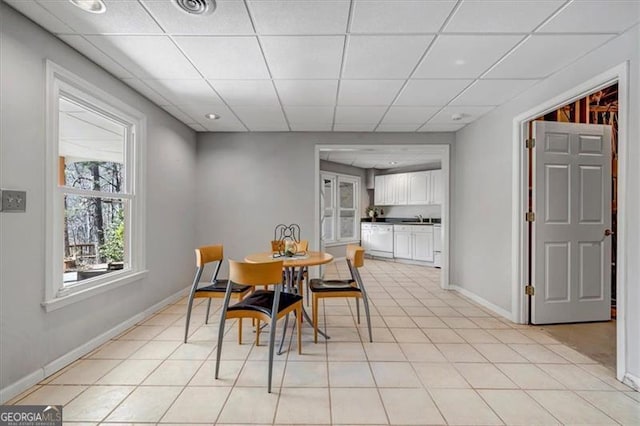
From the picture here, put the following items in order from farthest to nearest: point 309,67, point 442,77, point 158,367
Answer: point 442,77, point 309,67, point 158,367

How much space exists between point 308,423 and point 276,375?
0.54 m

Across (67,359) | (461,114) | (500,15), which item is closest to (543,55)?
(500,15)

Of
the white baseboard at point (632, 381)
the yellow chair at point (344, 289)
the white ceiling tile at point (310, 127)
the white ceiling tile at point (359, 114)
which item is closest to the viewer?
the white baseboard at point (632, 381)

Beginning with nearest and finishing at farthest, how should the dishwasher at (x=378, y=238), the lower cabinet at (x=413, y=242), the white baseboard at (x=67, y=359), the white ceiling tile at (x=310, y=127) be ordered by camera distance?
the white baseboard at (x=67, y=359)
the white ceiling tile at (x=310, y=127)
the lower cabinet at (x=413, y=242)
the dishwasher at (x=378, y=238)

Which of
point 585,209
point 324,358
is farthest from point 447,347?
point 585,209

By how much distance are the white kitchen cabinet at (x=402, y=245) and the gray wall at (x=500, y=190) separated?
2.26m

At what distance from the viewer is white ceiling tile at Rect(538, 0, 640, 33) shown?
1.79 meters

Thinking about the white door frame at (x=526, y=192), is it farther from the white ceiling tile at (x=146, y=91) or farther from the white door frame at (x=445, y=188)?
the white ceiling tile at (x=146, y=91)

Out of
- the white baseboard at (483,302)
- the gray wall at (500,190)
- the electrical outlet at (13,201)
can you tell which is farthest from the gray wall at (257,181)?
the electrical outlet at (13,201)

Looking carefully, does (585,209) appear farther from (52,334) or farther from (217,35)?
(52,334)

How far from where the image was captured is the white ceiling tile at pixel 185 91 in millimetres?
2877

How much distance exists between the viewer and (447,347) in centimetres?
260

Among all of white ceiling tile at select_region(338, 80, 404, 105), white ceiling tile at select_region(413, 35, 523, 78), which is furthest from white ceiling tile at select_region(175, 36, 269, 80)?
white ceiling tile at select_region(413, 35, 523, 78)

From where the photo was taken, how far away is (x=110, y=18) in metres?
1.93
